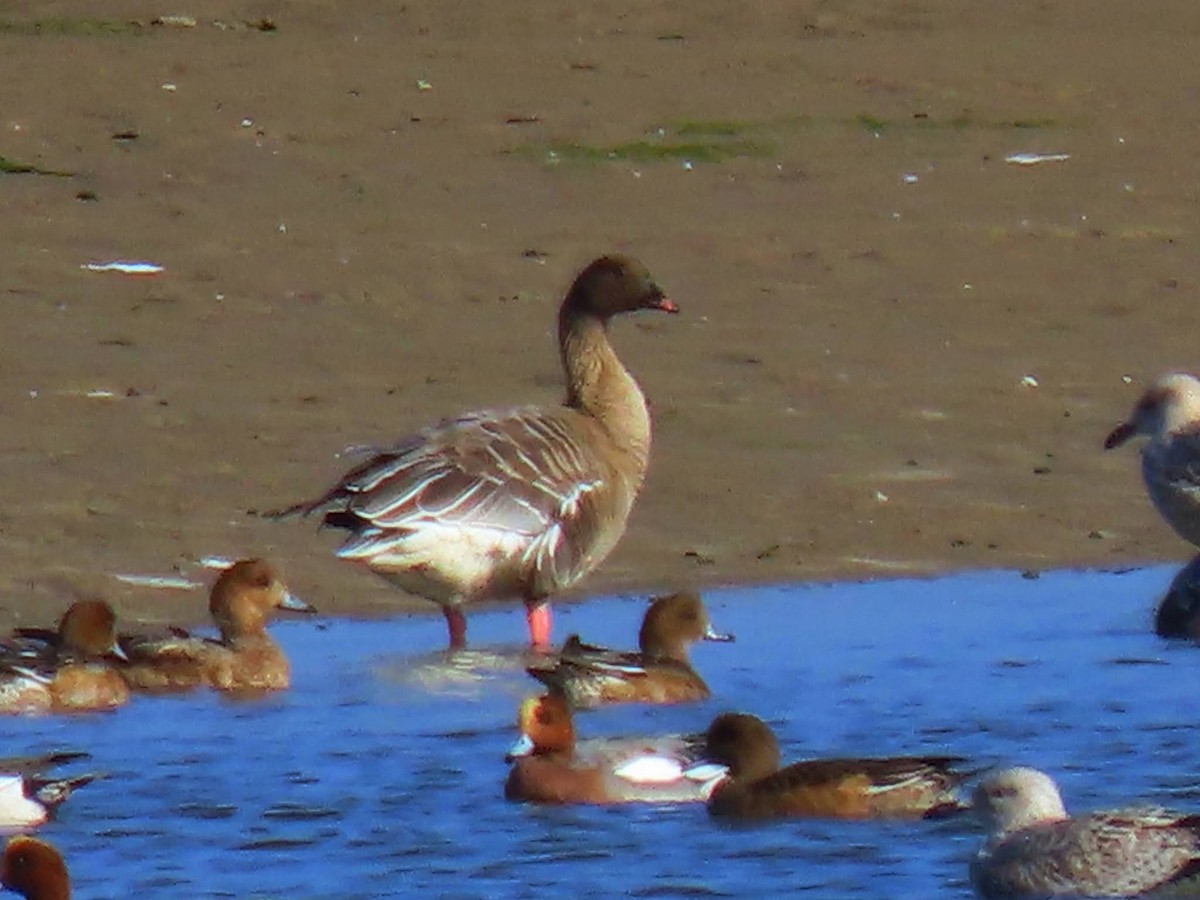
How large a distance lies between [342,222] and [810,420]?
4116mm

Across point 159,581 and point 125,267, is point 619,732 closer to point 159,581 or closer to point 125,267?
point 159,581

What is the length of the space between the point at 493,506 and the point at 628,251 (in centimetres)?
556

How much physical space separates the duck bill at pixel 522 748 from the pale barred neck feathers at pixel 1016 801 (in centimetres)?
148

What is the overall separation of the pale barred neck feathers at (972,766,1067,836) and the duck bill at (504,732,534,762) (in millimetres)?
1478

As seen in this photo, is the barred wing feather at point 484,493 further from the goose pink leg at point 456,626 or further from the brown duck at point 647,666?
the brown duck at point 647,666

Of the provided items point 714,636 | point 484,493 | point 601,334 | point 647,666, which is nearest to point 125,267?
point 601,334

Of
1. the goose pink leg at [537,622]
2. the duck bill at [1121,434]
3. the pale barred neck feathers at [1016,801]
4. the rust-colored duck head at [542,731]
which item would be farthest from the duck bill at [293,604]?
the duck bill at [1121,434]

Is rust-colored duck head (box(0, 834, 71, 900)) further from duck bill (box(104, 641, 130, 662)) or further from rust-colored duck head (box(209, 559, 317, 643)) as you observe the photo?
rust-colored duck head (box(209, 559, 317, 643))

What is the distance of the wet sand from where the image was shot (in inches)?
492

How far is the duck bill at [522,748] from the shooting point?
914cm

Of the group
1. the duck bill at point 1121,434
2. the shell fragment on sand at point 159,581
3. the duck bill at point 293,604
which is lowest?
the shell fragment on sand at point 159,581

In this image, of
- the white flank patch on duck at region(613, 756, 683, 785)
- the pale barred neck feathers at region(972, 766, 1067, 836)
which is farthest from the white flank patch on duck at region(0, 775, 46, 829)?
the pale barred neck feathers at region(972, 766, 1067, 836)

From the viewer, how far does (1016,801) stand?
8.17 m

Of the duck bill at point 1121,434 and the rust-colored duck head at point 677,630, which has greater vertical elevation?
the duck bill at point 1121,434
